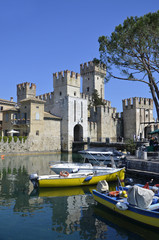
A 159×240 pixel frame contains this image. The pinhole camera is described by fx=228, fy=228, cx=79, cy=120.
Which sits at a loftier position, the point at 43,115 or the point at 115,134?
the point at 43,115

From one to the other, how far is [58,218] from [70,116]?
26.2m

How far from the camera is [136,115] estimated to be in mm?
38344

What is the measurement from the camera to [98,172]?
12859 mm

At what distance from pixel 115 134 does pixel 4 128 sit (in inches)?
730

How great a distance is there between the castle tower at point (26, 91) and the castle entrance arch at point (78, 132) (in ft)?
30.8

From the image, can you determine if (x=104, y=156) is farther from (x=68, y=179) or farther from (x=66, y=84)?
(x=66, y=84)

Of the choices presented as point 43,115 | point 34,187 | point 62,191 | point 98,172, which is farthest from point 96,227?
point 43,115

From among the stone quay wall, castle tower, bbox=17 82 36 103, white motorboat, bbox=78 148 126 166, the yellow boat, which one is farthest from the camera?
castle tower, bbox=17 82 36 103

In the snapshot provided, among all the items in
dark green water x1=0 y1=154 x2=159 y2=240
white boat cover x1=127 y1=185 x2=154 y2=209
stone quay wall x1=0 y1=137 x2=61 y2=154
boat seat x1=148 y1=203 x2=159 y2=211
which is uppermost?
stone quay wall x1=0 y1=137 x2=61 y2=154

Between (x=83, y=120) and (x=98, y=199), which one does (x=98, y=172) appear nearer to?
(x=98, y=199)

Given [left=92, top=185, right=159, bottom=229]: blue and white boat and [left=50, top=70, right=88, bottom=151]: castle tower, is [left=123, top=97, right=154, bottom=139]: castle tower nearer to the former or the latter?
[left=50, top=70, right=88, bottom=151]: castle tower

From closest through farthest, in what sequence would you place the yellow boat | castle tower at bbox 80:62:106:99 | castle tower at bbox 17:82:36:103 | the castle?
the yellow boat
the castle
castle tower at bbox 17:82:36:103
castle tower at bbox 80:62:106:99

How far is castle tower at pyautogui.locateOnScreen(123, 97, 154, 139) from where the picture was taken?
38.5m

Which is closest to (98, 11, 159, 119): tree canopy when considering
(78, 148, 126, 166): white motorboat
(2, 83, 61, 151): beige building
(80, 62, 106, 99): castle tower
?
(78, 148, 126, 166): white motorboat
